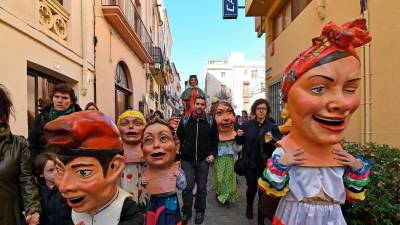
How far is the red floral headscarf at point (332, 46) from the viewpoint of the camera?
85.4 inches

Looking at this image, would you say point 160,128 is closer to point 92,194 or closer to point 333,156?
point 92,194

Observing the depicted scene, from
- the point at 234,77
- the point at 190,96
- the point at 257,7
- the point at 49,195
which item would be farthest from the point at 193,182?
the point at 234,77

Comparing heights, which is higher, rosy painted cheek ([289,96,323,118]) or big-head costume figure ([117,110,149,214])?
rosy painted cheek ([289,96,323,118])

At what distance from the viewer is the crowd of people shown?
74.5 inches

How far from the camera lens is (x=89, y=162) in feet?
6.12

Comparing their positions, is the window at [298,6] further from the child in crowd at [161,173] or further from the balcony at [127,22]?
the child in crowd at [161,173]

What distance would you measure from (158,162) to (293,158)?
1251mm

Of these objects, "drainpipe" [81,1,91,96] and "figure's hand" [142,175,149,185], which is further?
"drainpipe" [81,1,91,96]

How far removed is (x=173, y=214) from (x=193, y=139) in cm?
168

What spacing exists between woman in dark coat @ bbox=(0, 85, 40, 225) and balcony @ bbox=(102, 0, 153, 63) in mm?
8313

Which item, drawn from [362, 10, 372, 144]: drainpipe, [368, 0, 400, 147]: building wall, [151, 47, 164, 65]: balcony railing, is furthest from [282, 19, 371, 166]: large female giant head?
[151, 47, 164, 65]: balcony railing

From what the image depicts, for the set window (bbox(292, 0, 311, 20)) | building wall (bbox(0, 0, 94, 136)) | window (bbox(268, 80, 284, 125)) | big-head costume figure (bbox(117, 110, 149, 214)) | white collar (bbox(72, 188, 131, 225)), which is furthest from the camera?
window (bbox(268, 80, 284, 125))

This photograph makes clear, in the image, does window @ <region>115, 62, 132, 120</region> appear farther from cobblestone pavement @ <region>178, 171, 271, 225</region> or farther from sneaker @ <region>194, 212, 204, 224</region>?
sneaker @ <region>194, 212, 204, 224</region>

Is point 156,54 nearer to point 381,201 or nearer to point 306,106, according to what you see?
point 381,201
